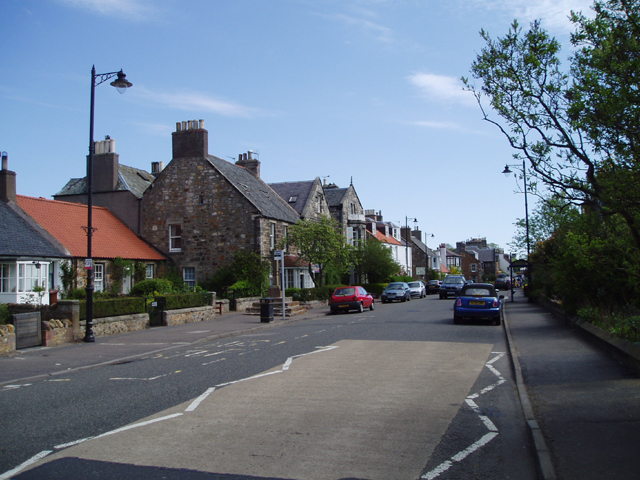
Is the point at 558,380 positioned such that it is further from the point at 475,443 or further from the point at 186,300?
the point at 186,300

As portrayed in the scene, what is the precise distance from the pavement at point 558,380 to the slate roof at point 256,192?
54.7 ft

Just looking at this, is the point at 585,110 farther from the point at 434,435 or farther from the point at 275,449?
the point at 275,449

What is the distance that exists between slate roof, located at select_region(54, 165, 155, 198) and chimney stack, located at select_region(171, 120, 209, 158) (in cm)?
417

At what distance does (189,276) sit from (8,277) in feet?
44.9

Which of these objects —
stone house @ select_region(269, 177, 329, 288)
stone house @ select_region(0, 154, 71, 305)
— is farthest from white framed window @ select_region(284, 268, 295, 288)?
stone house @ select_region(0, 154, 71, 305)

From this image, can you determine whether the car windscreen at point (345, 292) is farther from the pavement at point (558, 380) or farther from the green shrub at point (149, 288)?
the pavement at point (558, 380)

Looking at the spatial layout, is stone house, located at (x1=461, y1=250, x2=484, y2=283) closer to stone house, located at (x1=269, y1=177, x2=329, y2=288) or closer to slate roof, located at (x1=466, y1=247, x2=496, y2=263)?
slate roof, located at (x1=466, y1=247, x2=496, y2=263)

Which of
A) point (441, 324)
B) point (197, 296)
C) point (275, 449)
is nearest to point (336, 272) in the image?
point (197, 296)

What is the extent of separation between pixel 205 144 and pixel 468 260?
91.1 m

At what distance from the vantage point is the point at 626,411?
6.89m

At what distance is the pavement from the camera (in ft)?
17.5

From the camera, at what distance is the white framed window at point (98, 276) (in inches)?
1149

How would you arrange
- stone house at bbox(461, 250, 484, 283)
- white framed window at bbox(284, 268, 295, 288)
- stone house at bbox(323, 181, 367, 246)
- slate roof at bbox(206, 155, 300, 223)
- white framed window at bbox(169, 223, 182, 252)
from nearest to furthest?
slate roof at bbox(206, 155, 300, 223) → white framed window at bbox(169, 223, 182, 252) → white framed window at bbox(284, 268, 295, 288) → stone house at bbox(323, 181, 367, 246) → stone house at bbox(461, 250, 484, 283)

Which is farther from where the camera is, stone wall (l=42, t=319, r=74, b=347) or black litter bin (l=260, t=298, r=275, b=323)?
black litter bin (l=260, t=298, r=275, b=323)
